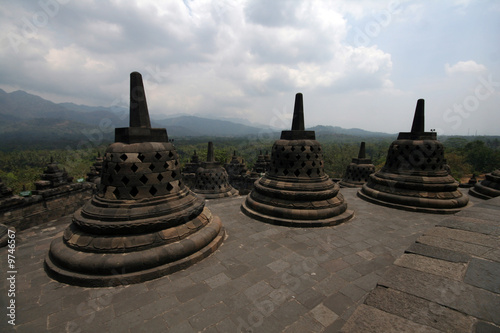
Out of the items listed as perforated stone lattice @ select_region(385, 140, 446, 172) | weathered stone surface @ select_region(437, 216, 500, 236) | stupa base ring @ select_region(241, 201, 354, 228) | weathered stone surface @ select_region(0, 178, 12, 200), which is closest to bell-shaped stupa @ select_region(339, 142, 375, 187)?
perforated stone lattice @ select_region(385, 140, 446, 172)

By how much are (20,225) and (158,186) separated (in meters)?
9.28

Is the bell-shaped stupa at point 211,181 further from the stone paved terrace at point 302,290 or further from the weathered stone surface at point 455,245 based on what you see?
the weathered stone surface at point 455,245

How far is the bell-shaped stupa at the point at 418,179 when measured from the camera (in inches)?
307

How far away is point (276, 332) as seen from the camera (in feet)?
9.37

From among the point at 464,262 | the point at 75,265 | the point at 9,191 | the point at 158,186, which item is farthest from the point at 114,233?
the point at 9,191

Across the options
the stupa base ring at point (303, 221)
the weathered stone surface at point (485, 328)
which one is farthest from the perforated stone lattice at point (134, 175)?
the weathered stone surface at point (485, 328)

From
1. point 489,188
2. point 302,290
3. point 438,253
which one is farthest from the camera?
point 489,188

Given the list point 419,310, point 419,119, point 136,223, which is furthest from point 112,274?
point 419,119

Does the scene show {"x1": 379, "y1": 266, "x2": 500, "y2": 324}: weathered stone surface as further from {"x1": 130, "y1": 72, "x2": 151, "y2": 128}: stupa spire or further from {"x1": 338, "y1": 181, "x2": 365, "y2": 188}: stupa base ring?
{"x1": 338, "y1": 181, "x2": 365, "y2": 188}: stupa base ring

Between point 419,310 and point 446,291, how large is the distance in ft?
1.34

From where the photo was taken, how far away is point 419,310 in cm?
177

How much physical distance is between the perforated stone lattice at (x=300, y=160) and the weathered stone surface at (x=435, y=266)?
470 cm

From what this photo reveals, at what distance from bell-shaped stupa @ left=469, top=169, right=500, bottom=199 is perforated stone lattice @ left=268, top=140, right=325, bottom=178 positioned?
321 inches

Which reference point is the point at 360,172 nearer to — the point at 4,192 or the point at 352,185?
the point at 352,185
